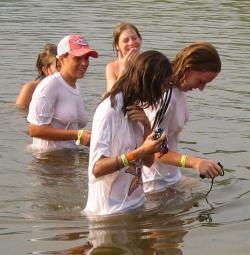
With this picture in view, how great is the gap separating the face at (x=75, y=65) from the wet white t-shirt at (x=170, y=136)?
1751 mm

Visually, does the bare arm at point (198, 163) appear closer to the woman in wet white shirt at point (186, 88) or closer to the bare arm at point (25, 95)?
the woman in wet white shirt at point (186, 88)

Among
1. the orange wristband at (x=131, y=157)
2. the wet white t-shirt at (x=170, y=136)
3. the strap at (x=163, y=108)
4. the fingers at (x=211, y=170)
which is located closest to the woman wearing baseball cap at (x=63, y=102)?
the wet white t-shirt at (x=170, y=136)

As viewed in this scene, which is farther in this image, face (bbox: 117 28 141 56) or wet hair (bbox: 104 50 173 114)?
face (bbox: 117 28 141 56)

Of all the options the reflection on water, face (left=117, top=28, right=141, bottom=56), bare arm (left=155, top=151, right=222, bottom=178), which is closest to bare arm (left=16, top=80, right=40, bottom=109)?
the reflection on water

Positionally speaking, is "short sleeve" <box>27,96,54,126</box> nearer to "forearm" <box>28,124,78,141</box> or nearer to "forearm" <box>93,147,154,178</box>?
"forearm" <box>28,124,78,141</box>

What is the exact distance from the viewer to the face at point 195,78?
6.87m

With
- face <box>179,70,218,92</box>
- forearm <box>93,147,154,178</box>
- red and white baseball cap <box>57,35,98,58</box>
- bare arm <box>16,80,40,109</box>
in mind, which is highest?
red and white baseball cap <box>57,35,98,58</box>

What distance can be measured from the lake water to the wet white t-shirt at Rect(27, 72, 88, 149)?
465mm

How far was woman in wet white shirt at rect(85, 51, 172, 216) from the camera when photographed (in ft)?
19.4

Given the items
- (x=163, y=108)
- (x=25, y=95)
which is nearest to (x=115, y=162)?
(x=163, y=108)

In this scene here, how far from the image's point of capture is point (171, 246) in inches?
257

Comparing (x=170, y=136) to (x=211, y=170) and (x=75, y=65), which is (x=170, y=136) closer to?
(x=211, y=170)

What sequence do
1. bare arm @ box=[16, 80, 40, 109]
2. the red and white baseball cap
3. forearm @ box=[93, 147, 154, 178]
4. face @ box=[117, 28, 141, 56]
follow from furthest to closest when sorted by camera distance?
bare arm @ box=[16, 80, 40, 109], face @ box=[117, 28, 141, 56], the red and white baseball cap, forearm @ box=[93, 147, 154, 178]

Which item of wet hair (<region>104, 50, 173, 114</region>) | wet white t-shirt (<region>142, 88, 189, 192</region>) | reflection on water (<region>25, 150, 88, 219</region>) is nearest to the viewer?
wet hair (<region>104, 50, 173, 114</region>)
